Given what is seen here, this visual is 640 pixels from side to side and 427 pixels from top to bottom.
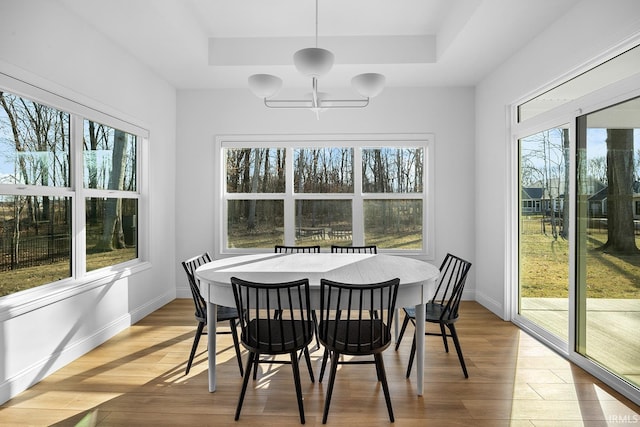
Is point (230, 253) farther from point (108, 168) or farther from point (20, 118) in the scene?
point (20, 118)

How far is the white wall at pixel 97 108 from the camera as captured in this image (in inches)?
93.6

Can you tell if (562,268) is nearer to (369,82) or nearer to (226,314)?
(369,82)

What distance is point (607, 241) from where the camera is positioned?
2527mm

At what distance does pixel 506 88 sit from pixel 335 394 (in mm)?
3447

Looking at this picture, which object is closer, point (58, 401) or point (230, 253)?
point (58, 401)

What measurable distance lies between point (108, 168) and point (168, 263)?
1.50 meters

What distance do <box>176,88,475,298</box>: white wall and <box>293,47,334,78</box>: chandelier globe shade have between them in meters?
2.32

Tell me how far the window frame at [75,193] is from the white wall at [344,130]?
0.74 m

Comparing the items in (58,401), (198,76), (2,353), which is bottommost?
(58,401)

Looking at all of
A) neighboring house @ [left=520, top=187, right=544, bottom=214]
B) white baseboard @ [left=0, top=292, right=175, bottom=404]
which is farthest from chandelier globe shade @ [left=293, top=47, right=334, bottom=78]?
white baseboard @ [left=0, top=292, right=175, bottom=404]

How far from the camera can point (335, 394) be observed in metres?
2.35

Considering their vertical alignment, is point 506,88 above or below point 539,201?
above

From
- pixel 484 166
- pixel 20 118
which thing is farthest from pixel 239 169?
pixel 484 166

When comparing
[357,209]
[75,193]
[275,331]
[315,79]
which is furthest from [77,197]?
[357,209]
